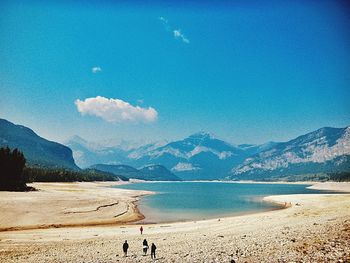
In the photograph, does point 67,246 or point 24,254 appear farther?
point 67,246

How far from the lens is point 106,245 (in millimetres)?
36375

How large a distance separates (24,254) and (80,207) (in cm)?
4384

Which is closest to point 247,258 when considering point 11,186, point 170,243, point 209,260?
point 209,260

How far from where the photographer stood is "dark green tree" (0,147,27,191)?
94.1m

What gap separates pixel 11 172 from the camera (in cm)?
9644

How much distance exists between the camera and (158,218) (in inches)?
2739

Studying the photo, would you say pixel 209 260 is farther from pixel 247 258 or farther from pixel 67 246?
pixel 67 246

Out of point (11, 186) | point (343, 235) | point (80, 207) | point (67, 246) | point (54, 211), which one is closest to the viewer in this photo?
point (343, 235)

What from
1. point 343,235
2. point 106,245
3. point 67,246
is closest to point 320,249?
point 343,235

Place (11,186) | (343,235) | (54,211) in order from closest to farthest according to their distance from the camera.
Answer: (343,235)
(54,211)
(11,186)

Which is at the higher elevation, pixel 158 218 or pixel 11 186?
pixel 11 186

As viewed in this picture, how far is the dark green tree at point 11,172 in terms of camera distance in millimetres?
94062

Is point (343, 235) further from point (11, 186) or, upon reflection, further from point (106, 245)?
point (11, 186)

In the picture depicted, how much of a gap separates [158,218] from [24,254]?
40.4 meters
